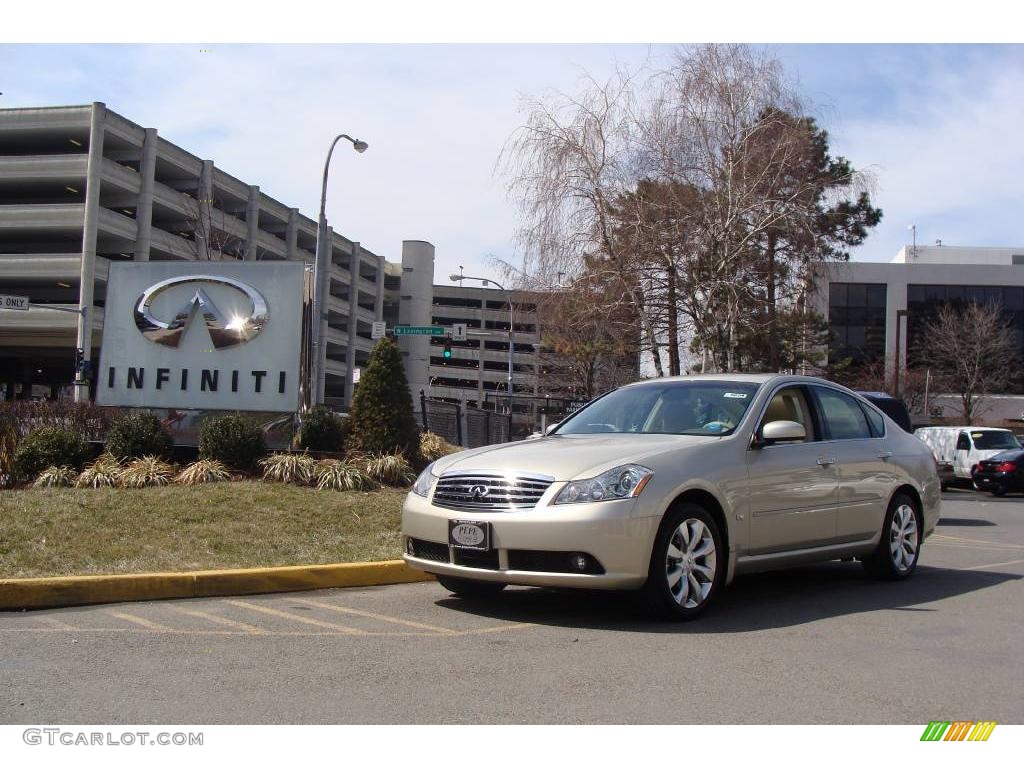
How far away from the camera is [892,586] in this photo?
26.8 feet

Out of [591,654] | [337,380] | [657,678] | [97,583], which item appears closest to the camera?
[657,678]

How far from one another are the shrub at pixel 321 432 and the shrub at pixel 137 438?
183cm

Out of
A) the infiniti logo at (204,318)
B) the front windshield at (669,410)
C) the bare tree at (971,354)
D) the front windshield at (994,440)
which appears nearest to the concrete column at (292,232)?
the bare tree at (971,354)

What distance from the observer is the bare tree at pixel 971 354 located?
5331 centimetres

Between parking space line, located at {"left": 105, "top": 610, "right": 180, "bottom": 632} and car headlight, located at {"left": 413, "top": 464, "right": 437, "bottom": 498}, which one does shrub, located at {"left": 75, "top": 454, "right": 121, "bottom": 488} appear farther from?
car headlight, located at {"left": 413, "top": 464, "right": 437, "bottom": 498}

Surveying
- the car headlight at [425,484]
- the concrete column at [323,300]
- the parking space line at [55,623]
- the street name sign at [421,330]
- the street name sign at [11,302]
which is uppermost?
the concrete column at [323,300]

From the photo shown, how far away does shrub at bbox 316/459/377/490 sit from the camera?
12453 millimetres

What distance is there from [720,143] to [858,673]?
19.6m

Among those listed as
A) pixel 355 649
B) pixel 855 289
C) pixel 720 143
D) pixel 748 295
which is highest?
pixel 855 289

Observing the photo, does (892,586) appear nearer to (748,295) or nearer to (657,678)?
(657,678)

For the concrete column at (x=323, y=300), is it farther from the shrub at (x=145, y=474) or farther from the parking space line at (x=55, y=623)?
the parking space line at (x=55, y=623)

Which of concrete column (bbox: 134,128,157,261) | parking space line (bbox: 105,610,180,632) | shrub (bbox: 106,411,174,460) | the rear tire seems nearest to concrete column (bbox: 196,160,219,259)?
concrete column (bbox: 134,128,157,261)

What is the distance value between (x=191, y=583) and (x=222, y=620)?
38.5 inches

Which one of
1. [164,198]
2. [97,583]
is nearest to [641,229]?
[97,583]
